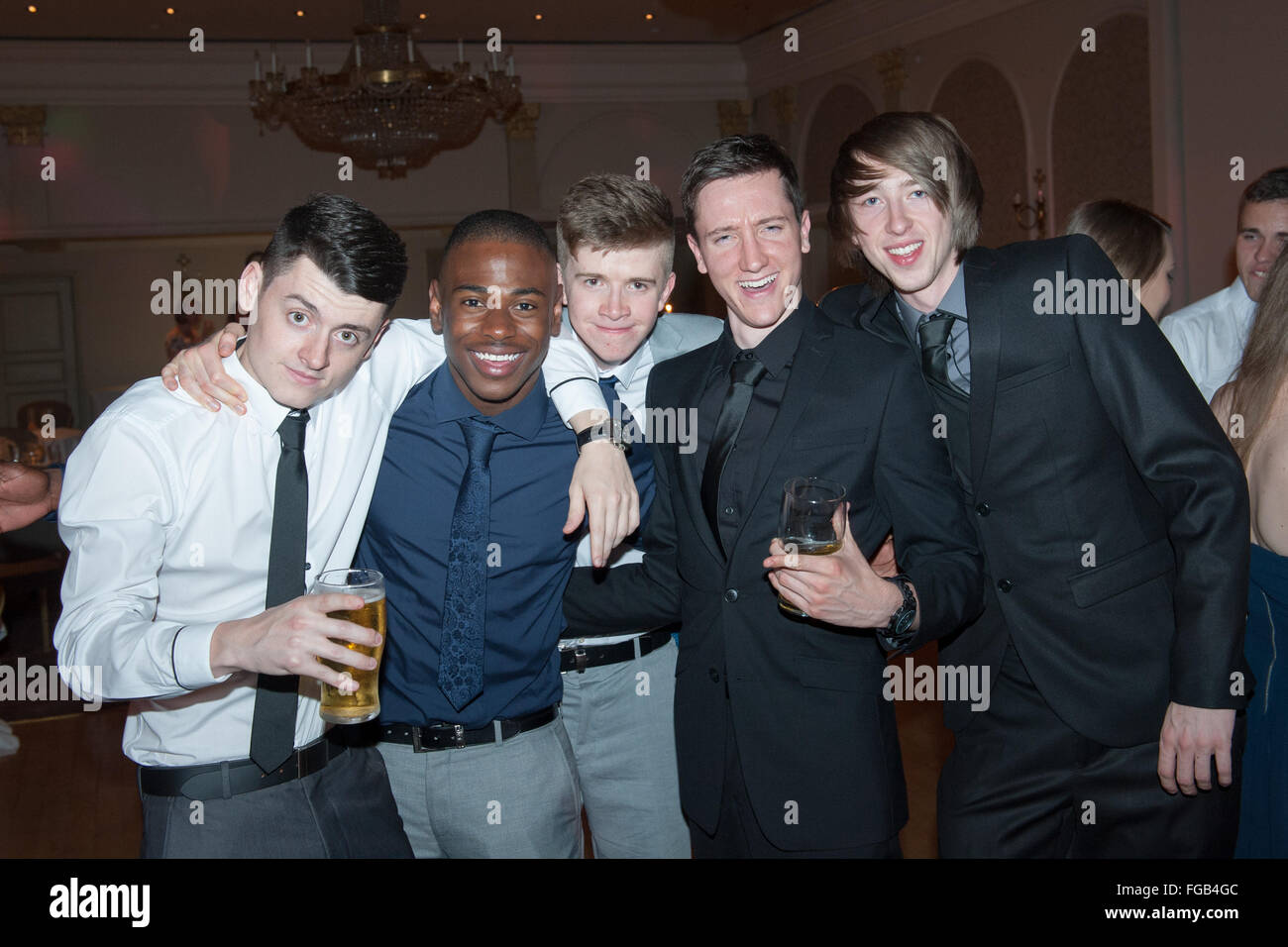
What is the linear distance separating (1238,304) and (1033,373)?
87.7 inches

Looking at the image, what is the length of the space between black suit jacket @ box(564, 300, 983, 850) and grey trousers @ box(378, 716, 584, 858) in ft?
1.04

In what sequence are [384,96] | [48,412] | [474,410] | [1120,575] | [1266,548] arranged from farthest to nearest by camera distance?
[48,412] < [384,96] < [1266,548] < [474,410] < [1120,575]

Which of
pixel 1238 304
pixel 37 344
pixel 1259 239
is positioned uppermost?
pixel 37 344

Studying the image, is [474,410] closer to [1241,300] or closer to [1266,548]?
[1266,548]

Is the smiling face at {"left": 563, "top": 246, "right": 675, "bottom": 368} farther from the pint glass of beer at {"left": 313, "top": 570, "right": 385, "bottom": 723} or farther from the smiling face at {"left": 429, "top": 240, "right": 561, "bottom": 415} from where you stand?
the pint glass of beer at {"left": 313, "top": 570, "right": 385, "bottom": 723}

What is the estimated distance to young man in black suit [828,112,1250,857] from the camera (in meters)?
1.89

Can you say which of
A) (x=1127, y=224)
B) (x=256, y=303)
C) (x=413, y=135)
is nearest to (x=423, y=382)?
(x=256, y=303)

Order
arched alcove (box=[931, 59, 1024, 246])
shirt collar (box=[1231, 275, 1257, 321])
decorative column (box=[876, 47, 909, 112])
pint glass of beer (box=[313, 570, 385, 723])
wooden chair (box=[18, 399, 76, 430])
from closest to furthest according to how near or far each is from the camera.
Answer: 1. pint glass of beer (box=[313, 570, 385, 723])
2. shirt collar (box=[1231, 275, 1257, 321])
3. arched alcove (box=[931, 59, 1024, 246])
4. decorative column (box=[876, 47, 909, 112])
5. wooden chair (box=[18, 399, 76, 430])

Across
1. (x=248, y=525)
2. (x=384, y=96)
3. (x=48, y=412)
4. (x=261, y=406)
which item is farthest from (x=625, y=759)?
(x=48, y=412)

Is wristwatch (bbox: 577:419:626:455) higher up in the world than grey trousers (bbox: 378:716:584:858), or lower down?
higher up

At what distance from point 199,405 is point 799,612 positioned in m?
1.07

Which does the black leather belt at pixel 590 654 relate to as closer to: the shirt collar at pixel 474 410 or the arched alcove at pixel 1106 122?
the shirt collar at pixel 474 410

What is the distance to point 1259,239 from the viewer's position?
351 cm

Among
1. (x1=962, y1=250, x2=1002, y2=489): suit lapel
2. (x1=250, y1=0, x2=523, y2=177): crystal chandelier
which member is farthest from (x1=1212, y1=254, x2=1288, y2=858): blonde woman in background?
(x1=250, y1=0, x2=523, y2=177): crystal chandelier
